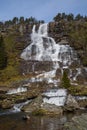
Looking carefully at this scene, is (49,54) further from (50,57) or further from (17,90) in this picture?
(17,90)

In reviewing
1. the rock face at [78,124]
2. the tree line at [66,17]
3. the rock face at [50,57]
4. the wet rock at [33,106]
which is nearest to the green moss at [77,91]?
the wet rock at [33,106]

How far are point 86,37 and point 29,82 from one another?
42.5m

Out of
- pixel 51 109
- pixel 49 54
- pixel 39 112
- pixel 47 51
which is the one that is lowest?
pixel 39 112

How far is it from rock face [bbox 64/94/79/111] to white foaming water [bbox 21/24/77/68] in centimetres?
3243

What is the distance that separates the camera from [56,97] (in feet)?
263

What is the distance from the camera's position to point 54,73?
102812 mm

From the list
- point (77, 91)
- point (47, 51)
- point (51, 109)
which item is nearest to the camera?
point (51, 109)

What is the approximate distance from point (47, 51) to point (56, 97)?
4212 cm

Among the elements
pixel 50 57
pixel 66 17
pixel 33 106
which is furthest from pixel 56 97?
pixel 66 17

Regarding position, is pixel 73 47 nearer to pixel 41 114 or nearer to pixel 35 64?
pixel 35 64

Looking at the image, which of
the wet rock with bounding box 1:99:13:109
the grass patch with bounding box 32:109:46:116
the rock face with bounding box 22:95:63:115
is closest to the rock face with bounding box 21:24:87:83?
the wet rock with bounding box 1:99:13:109

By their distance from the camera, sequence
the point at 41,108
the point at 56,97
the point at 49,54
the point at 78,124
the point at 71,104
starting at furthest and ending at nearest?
the point at 49,54, the point at 56,97, the point at 71,104, the point at 41,108, the point at 78,124

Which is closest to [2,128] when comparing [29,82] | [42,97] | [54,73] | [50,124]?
[50,124]

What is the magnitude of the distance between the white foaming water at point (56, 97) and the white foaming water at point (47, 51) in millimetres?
26809
